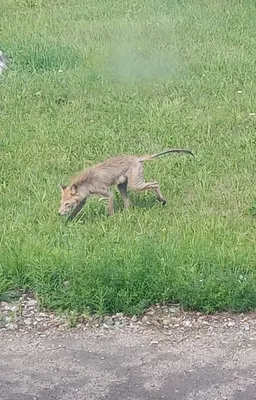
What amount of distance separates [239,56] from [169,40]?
1320 millimetres

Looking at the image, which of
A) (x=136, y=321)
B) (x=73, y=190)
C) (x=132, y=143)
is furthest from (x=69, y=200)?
(x=132, y=143)

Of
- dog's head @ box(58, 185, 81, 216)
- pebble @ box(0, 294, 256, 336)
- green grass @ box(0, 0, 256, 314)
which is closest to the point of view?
pebble @ box(0, 294, 256, 336)

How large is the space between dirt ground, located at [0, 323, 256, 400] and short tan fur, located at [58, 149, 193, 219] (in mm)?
1807

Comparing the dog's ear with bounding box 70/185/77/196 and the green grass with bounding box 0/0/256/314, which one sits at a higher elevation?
the dog's ear with bounding box 70/185/77/196

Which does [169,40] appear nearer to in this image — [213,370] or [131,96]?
[131,96]

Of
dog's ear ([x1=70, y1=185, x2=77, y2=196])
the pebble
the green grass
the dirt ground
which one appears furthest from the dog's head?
the dirt ground

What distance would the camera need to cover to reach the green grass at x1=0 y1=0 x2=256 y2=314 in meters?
5.76

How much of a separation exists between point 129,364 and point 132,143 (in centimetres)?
413

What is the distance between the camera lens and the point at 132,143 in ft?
28.8

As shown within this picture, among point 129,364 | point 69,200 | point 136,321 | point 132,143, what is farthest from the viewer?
point 132,143

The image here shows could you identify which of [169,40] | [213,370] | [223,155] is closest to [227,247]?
[213,370]

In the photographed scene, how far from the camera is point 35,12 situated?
14.1 metres

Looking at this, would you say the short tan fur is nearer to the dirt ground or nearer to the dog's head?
the dog's head

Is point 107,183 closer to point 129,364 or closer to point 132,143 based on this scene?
point 132,143
